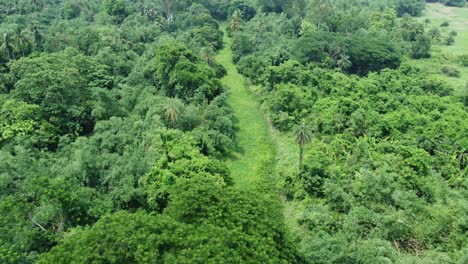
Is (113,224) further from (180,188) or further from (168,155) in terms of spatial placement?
(168,155)

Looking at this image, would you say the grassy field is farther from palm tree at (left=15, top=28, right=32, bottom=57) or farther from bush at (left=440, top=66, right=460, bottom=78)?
palm tree at (left=15, top=28, right=32, bottom=57)

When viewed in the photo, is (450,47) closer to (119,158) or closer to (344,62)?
(344,62)

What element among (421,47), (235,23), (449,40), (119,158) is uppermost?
(235,23)

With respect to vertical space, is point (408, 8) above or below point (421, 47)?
above

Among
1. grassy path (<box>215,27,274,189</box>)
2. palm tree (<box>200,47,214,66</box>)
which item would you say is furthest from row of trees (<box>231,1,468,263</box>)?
palm tree (<box>200,47,214,66</box>)

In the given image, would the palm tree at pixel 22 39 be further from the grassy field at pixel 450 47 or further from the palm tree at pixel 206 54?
the grassy field at pixel 450 47

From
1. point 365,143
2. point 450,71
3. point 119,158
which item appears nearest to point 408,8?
point 450,71
